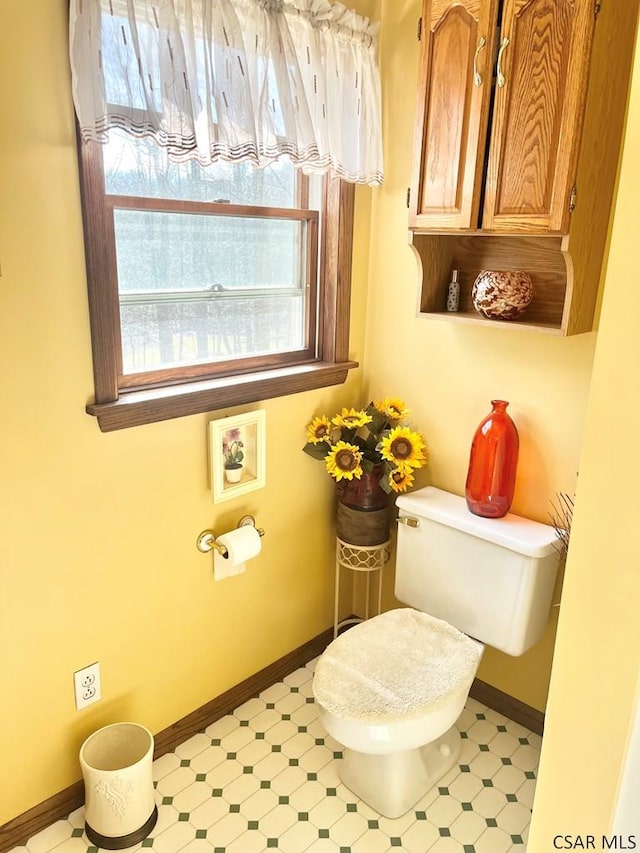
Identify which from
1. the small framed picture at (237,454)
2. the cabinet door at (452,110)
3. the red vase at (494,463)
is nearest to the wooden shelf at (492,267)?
the cabinet door at (452,110)

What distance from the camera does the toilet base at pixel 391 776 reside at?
6.00 ft

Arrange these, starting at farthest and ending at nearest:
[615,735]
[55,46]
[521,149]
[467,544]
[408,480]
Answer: [408,480]
[467,544]
[521,149]
[55,46]
[615,735]

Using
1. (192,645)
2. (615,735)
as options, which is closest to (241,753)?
(192,645)

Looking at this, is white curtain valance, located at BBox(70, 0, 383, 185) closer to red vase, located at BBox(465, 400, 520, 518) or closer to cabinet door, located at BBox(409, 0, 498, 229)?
cabinet door, located at BBox(409, 0, 498, 229)

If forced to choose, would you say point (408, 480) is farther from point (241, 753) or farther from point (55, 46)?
point (55, 46)

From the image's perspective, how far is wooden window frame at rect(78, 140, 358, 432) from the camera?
1503 millimetres

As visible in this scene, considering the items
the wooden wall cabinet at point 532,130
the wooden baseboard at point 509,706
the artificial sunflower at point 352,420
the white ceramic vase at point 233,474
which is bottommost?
the wooden baseboard at point 509,706

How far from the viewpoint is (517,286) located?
1.78 m

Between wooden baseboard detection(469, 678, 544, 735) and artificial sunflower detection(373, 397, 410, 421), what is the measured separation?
0.98 meters

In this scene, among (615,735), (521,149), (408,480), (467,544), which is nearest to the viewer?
(615,735)

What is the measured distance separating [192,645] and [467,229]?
4.83 feet

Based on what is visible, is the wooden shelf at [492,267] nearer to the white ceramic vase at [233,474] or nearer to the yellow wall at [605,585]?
the white ceramic vase at [233,474]

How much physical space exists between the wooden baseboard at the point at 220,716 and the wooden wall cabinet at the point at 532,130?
130 cm

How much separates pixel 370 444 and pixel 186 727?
108cm
